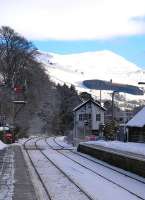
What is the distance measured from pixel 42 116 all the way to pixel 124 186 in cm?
11940

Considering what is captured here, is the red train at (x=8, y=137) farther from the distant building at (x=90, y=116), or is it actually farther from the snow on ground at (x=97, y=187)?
the snow on ground at (x=97, y=187)

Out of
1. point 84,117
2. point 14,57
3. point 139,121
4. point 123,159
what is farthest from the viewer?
point 84,117

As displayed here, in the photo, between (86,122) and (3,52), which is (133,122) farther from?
(86,122)

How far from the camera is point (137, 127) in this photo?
77.0 m

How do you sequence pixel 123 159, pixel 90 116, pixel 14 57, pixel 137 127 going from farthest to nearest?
pixel 90 116 < pixel 14 57 < pixel 137 127 < pixel 123 159

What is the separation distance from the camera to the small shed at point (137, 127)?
7351cm

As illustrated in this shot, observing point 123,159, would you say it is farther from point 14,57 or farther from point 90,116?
point 90,116

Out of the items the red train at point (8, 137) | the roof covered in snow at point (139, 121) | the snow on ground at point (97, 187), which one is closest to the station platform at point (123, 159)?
the snow on ground at point (97, 187)

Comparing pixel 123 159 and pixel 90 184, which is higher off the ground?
pixel 123 159

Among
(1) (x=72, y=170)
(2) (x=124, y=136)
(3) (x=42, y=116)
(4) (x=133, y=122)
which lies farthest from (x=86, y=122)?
(1) (x=72, y=170)

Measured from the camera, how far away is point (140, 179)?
2636 centimetres

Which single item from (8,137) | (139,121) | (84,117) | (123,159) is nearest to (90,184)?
(123,159)

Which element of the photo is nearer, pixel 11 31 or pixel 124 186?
pixel 124 186

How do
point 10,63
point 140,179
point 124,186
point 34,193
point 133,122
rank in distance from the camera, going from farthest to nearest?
1. point 10,63
2. point 133,122
3. point 140,179
4. point 124,186
5. point 34,193
